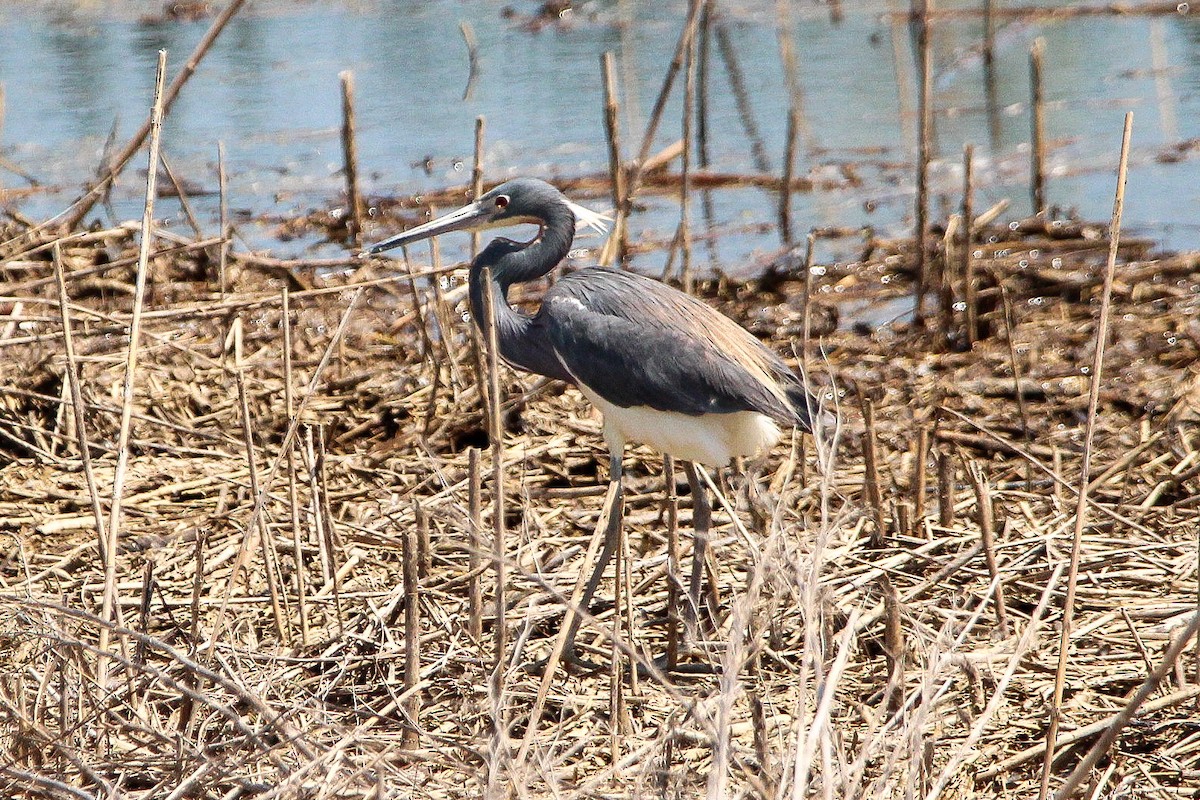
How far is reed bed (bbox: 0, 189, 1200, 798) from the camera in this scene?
282 centimetres

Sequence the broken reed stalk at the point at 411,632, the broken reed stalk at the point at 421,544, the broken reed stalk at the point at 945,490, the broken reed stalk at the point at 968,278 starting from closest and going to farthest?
the broken reed stalk at the point at 411,632 → the broken reed stalk at the point at 421,544 → the broken reed stalk at the point at 945,490 → the broken reed stalk at the point at 968,278

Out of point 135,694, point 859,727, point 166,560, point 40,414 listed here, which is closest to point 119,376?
point 40,414

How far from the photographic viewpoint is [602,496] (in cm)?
523

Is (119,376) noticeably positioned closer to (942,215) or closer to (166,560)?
(166,560)

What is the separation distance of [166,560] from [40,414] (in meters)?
1.39

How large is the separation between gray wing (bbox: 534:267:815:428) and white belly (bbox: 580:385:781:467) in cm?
5

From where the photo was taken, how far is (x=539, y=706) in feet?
9.41

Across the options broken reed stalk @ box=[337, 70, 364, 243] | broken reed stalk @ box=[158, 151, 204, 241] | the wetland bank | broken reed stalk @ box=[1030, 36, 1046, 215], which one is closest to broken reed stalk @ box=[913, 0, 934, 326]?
the wetland bank

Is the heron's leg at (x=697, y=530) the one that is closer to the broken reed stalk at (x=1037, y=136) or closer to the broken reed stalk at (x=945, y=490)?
the broken reed stalk at (x=945, y=490)

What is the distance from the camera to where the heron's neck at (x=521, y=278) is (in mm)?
4660

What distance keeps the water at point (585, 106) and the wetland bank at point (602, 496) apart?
96mm

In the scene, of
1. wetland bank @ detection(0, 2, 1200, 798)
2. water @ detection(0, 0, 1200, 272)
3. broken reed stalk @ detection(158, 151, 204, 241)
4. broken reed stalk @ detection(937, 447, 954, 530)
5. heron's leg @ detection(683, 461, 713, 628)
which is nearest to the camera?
wetland bank @ detection(0, 2, 1200, 798)

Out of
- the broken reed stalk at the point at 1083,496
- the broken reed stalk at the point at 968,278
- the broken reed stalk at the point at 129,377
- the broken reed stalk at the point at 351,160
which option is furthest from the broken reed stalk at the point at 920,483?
the broken reed stalk at the point at 351,160

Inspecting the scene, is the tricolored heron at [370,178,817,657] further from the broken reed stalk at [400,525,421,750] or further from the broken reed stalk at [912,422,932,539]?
the broken reed stalk at [400,525,421,750]
